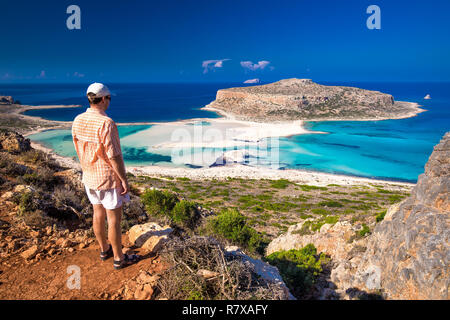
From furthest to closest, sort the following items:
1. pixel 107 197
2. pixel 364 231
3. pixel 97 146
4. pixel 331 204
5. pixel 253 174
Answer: pixel 253 174
pixel 331 204
pixel 364 231
pixel 107 197
pixel 97 146

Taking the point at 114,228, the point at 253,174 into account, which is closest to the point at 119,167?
the point at 114,228

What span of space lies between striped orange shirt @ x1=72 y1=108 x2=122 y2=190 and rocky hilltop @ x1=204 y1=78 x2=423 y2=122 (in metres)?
79.1

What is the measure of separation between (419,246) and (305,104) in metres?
95.0

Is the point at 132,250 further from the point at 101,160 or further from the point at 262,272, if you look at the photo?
the point at 262,272

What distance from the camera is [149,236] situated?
15.2ft

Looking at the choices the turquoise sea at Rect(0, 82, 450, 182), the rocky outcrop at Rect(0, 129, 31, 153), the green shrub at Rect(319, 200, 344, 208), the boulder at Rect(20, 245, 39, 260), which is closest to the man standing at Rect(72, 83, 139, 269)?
the boulder at Rect(20, 245, 39, 260)

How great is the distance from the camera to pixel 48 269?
149 inches

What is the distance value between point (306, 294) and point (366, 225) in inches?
159

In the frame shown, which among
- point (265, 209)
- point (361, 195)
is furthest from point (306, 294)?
point (361, 195)

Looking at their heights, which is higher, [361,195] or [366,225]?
[366,225]

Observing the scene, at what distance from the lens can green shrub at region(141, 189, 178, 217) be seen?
39.6ft

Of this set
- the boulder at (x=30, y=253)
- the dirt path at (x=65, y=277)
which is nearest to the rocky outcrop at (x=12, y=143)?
the boulder at (x=30, y=253)

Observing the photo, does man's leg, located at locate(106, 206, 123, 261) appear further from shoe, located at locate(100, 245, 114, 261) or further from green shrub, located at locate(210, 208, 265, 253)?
green shrub, located at locate(210, 208, 265, 253)
